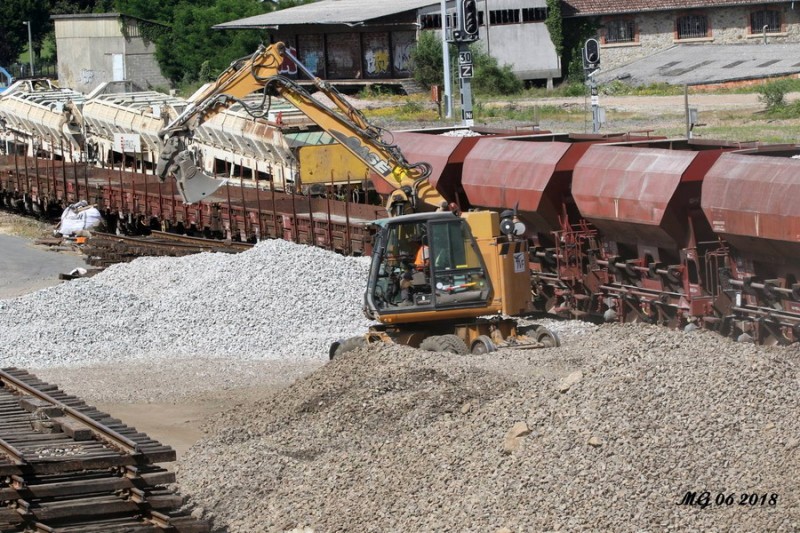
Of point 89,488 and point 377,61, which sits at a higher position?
point 377,61

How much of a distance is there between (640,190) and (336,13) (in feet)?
176

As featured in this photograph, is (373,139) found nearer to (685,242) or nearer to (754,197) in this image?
(685,242)

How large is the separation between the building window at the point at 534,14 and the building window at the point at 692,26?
256 inches

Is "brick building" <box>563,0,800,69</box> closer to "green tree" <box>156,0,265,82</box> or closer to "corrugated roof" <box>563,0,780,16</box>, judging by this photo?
"corrugated roof" <box>563,0,780,16</box>

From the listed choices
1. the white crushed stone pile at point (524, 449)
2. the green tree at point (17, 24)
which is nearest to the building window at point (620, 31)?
the green tree at point (17, 24)

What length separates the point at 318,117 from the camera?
21.8 m

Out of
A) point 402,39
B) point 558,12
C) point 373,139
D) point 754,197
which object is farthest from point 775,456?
point 402,39

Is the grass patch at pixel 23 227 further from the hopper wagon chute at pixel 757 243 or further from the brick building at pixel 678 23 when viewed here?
the brick building at pixel 678 23

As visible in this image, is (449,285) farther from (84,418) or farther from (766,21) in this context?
(766,21)

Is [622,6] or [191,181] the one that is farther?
[622,6]

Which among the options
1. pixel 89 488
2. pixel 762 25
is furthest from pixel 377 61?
pixel 89 488

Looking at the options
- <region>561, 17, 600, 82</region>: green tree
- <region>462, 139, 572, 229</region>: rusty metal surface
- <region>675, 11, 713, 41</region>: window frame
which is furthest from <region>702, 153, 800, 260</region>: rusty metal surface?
<region>675, 11, 713, 41</region>: window frame

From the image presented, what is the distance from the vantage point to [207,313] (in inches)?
854

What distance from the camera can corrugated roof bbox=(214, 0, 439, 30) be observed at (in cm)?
6670
